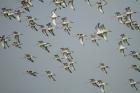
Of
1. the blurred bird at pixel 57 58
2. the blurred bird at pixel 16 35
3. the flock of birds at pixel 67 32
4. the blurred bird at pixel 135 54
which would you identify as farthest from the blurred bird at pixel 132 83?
the blurred bird at pixel 16 35

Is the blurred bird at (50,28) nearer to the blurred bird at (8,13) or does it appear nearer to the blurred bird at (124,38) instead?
the blurred bird at (8,13)

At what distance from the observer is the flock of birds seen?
2355 millimetres

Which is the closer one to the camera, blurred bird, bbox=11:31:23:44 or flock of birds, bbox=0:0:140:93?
flock of birds, bbox=0:0:140:93

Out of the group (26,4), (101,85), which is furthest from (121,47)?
(26,4)

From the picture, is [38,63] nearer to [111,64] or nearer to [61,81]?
[61,81]

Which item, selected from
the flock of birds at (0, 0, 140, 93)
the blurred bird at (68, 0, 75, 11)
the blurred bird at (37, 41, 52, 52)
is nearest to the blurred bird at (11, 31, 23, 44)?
the flock of birds at (0, 0, 140, 93)

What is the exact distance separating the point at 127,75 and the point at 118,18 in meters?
0.35

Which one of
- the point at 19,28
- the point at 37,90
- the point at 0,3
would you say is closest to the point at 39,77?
the point at 37,90

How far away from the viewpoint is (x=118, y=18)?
236 cm

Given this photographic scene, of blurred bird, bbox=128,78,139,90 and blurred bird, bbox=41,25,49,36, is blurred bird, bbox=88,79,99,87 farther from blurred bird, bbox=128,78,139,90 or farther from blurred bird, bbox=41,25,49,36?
blurred bird, bbox=41,25,49,36

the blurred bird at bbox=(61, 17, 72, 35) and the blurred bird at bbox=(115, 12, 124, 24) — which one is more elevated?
the blurred bird at bbox=(61, 17, 72, 35)

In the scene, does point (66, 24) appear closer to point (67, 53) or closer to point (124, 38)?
point (67, 53)

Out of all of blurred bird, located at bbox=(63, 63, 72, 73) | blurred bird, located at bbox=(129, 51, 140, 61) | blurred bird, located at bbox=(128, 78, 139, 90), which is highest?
blurred bird, located at bbox=(63, 63, 72, 73)

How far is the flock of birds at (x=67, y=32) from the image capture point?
92.7 inches
